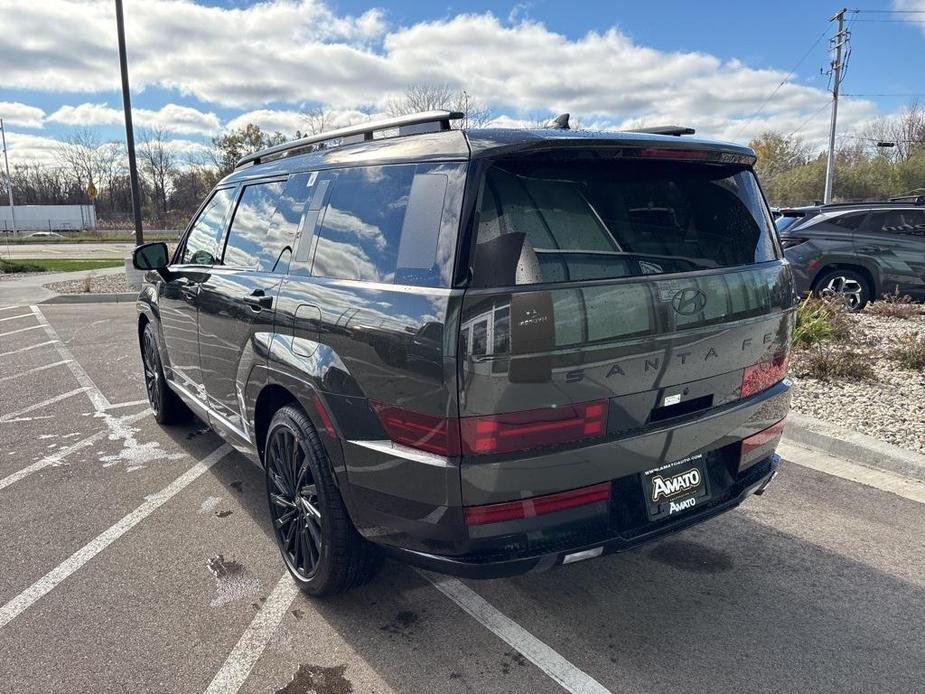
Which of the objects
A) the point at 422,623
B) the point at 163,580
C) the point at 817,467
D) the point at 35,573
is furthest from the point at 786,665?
the point at 35,573

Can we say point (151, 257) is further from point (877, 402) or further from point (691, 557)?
point (877, 402)

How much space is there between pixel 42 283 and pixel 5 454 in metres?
15.4

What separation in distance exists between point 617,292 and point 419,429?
32.5 inches

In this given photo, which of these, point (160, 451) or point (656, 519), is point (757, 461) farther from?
point (160, 451)

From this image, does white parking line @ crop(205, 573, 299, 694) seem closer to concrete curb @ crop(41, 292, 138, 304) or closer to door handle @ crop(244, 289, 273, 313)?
door handle @ crop(244, 289, 273, 313)

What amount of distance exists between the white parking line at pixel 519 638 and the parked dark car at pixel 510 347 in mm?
467

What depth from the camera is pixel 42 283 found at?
58.4 ft

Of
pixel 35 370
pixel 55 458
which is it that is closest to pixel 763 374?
pixel 55 458

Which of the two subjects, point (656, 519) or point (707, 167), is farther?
point (707, 167)

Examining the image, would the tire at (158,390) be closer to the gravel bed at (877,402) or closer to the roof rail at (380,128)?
the roof rail at (380,128)

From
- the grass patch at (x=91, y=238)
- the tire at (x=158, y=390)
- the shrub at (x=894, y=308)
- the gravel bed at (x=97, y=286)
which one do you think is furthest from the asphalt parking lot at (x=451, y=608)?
the grass patch at (x=91, y=238)

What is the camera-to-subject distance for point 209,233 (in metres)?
4.24

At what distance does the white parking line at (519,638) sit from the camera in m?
2.39

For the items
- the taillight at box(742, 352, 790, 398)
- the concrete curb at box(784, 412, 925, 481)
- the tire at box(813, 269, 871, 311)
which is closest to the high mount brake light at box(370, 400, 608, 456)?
the taillight at box(742, 352, 790, 398)
